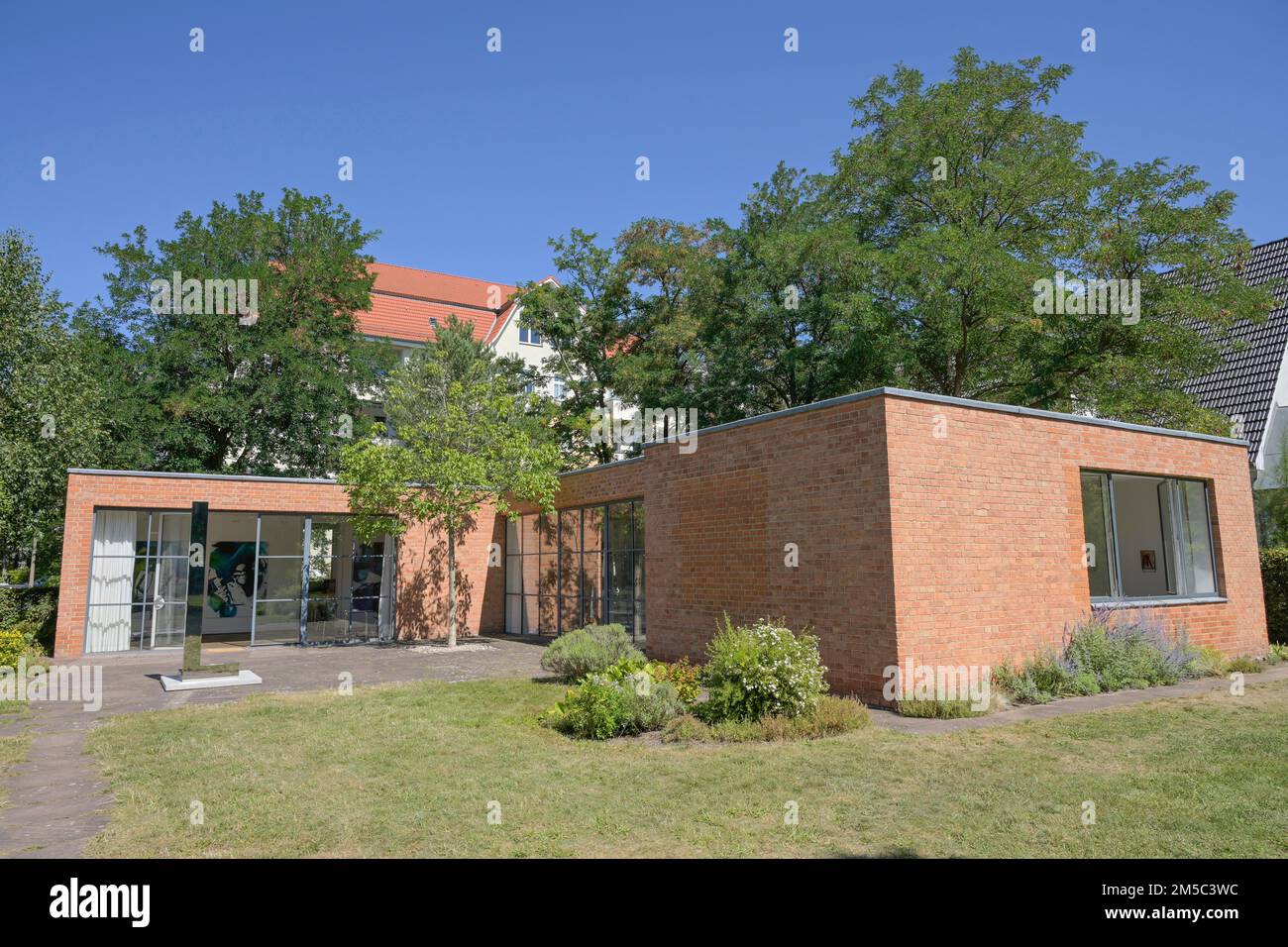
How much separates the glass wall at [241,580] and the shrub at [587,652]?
9.26 meters

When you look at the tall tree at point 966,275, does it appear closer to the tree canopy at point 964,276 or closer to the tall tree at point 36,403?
the tree canopy at point 964,276

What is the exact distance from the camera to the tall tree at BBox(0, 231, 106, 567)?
2344cm

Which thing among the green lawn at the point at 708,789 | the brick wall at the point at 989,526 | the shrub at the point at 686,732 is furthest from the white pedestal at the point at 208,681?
the brick wall at the point at 989,526

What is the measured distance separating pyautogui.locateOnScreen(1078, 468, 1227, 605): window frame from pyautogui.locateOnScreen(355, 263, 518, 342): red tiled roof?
97.6 feet

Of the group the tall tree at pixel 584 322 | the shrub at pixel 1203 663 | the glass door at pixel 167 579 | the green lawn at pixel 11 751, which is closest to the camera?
the green lawn at pixel 11 751

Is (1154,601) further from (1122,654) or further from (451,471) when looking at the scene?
(451,471)

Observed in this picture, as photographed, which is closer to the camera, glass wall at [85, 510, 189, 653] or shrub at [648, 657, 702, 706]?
shrub at [648, 657, 702, 706]

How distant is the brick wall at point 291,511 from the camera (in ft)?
61.7

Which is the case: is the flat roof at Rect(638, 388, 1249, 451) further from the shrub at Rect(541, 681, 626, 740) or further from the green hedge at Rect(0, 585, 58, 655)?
the green hedge at Rect(0, 585, 58, 655)

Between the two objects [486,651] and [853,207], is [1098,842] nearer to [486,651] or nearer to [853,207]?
[486,651]

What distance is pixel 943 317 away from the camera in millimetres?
21359

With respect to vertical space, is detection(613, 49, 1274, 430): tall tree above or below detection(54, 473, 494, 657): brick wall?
above

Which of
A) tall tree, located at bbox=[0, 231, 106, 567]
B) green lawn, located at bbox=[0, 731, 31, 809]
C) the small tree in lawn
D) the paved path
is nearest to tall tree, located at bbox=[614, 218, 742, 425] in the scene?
the small tree in lawn

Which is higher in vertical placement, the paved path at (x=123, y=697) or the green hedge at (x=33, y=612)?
the green hedge at (x=33, y=612)
